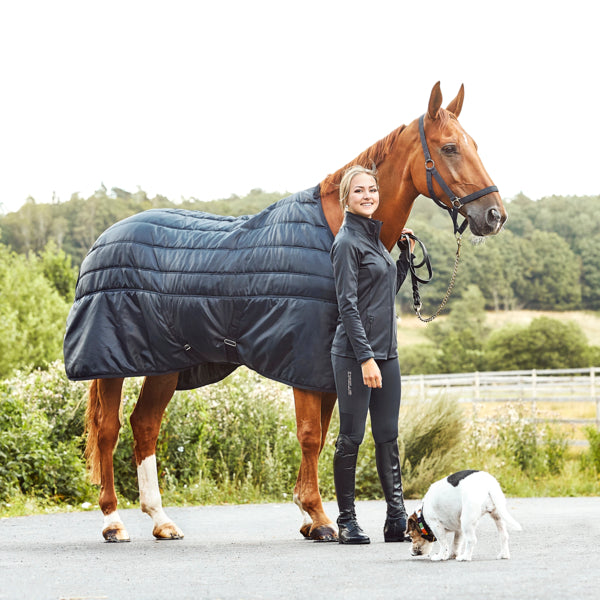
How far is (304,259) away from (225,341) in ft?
2.34

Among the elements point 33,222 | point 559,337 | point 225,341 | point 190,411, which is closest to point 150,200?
point 33,222

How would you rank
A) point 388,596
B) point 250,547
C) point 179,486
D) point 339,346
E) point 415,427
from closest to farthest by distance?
point 388,596
point 339,346
point 250,547
point 179,486
point 415,427

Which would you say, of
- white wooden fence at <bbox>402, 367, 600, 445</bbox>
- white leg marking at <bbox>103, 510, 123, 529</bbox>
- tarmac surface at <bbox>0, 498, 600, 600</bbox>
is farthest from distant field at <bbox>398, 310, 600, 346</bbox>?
white leg marking at <bbox>103, 510, 123, 529</bbox>

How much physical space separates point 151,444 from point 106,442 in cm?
29

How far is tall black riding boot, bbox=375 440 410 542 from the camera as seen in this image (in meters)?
5.43

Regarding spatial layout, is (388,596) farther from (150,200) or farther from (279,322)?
(150,200)

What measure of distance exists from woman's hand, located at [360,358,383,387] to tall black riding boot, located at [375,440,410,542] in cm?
52

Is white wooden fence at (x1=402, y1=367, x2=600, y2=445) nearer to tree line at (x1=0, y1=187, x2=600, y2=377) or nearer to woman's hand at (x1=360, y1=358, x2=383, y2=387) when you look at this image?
woman's hand at (x1=360, y1=358, x2=383, y2=387)

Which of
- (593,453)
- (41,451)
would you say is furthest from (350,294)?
(593,453)

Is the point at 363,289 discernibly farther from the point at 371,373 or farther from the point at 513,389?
the point at 513,389

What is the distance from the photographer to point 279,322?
555 cm

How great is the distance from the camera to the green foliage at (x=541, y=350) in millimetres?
52594

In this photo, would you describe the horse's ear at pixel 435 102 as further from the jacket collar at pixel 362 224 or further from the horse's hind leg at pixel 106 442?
the horse's hind leg at pixel 106 442

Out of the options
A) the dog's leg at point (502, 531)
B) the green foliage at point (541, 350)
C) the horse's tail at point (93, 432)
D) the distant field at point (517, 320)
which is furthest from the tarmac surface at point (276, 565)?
the distant field at point (517, 320)
